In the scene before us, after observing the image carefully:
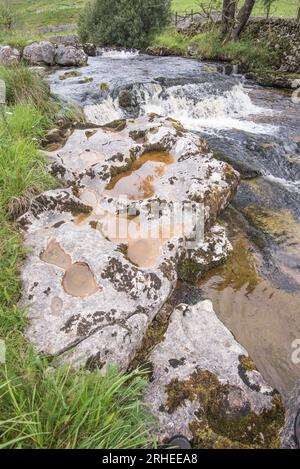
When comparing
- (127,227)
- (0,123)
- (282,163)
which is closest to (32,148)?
(0,123)

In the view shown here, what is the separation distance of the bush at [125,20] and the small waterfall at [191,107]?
12.6 m

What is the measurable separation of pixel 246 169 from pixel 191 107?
451 cm

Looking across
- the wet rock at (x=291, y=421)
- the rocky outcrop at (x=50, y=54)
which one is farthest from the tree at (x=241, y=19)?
the wet rock at (x=291, y=421)

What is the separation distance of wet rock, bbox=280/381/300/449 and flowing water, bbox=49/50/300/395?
0.28 metres

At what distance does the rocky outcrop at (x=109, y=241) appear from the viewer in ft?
9.44

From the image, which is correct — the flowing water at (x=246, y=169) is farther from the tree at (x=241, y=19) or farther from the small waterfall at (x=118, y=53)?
the tree at (x=241, y=19)

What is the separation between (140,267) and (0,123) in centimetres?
320

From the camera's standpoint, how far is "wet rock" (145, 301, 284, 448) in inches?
99.7

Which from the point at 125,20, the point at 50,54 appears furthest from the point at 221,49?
the point at 50,54

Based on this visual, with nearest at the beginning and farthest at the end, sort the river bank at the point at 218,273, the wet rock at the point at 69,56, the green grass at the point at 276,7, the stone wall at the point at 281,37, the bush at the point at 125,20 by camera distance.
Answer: the river bank at the point at 218,273 < the wet rock at the point at 69,56 < the stone wall at the point at 281,37 < the bush at the point at 125,20 < the green grass at the point at 276,7

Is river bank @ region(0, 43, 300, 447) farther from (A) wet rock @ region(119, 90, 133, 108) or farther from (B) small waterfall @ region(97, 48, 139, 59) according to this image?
(B) small waterfall @ region(97, 48, 139, 59)

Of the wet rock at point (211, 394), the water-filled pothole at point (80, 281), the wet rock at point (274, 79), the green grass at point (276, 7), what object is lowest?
the wet rock at point (211, 394)

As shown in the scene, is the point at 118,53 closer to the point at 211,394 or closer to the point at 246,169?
the point at 246,169

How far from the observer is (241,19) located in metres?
17.0
